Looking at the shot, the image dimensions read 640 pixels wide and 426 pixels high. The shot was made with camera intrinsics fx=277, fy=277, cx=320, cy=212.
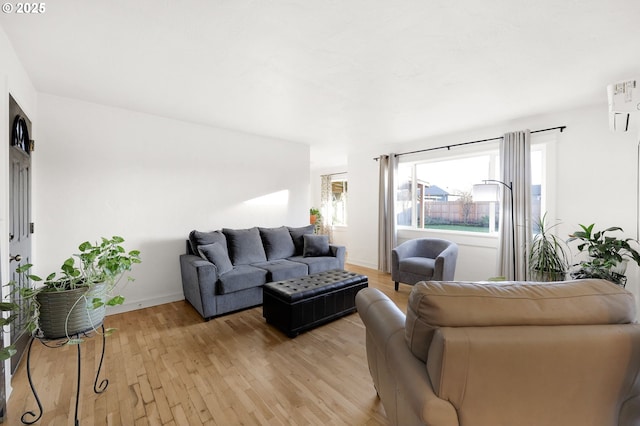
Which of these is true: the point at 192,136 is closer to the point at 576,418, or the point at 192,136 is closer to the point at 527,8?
the point at 527,8

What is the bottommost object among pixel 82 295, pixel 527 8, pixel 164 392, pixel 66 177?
pixel 164 392

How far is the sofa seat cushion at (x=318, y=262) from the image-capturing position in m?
3.84

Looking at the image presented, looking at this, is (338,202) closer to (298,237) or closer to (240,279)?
(298,237)

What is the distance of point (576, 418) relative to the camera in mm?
983

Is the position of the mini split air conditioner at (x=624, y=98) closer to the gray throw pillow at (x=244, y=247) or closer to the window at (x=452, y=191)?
the window at (x=452, y=191)

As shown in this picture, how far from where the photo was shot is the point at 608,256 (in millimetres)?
2748

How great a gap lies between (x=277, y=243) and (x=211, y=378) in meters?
2.32

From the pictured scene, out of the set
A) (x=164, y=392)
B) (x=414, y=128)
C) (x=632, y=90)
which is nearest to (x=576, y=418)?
(x=164, y=392)

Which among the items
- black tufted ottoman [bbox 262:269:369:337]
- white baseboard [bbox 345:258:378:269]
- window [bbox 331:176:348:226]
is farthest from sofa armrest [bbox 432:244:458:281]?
window [bbox 331:176:348:226]

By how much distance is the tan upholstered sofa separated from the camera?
916 mm

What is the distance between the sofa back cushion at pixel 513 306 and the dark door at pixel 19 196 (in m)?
2.62

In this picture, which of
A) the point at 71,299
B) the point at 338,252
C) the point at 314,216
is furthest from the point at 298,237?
the point at 71,299

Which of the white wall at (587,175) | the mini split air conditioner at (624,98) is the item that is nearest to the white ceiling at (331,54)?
the mini split air conditioner at (624,98)

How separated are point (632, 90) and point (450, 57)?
1616mm
